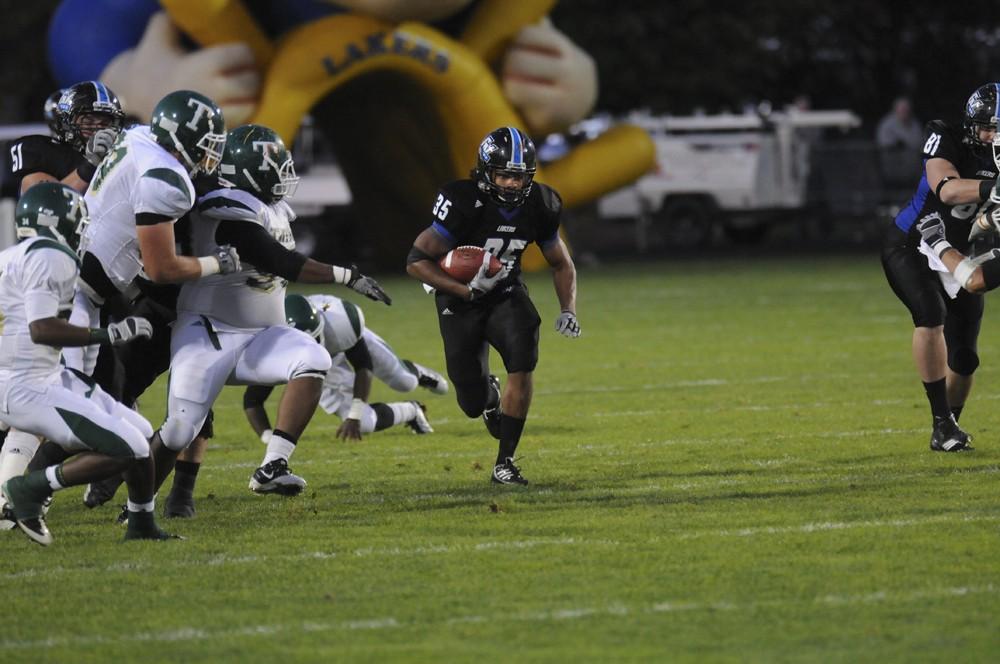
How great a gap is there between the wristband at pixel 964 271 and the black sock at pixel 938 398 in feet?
1.82

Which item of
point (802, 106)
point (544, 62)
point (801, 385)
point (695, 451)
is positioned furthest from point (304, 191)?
point (695, 451)

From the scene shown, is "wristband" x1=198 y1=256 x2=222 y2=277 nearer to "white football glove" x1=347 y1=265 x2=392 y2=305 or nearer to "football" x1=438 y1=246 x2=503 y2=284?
"white football glove" x1=347 y1=265 x2=392 y2=305

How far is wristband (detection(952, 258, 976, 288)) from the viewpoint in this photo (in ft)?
27.5

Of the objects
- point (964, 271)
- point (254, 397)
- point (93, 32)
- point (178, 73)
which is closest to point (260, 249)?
point (254, 397)

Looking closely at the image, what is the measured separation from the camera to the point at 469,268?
317 inches

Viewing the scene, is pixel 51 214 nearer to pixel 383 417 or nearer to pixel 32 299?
pixel 32 299

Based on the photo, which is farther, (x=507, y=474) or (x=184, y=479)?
(x=507, y=474)

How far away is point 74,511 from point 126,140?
157 centimetres

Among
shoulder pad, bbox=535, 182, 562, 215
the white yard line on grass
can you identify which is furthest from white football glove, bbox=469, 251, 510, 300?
the white yard line on grass

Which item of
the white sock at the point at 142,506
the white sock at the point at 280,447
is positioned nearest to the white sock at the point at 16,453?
the white sock at the point at 142,506

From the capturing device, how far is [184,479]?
7.31m

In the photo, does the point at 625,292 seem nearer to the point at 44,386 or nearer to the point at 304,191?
the point at 304,191

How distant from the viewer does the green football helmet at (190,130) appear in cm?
688

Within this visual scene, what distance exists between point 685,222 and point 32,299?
24607 mm
